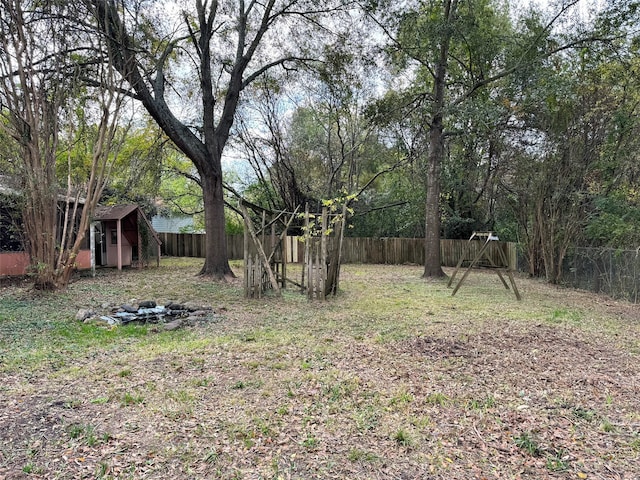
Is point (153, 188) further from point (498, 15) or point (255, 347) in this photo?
point (498, 15)

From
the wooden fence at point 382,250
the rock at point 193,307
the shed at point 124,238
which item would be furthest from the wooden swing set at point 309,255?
the wooden fence at point 382,250

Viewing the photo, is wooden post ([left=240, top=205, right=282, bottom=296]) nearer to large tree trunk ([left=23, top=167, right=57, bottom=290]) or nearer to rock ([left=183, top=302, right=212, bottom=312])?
rock ([left=183, top=302, right=212, bottom=312])

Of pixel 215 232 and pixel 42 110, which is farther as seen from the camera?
pixel 215 232

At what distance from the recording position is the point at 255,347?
4.60 m

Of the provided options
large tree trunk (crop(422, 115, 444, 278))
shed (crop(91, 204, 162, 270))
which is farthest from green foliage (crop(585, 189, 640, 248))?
shed (crop(91, 204, 162, 270))

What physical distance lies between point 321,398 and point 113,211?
1233 centimetres

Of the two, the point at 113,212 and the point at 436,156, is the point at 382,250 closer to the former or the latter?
the point at 436,156

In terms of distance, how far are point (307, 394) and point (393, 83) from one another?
622 inches

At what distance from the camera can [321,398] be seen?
324cm

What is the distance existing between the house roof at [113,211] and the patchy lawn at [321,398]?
7.11 meters

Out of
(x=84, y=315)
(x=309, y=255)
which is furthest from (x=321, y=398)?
(x=309, y=255)

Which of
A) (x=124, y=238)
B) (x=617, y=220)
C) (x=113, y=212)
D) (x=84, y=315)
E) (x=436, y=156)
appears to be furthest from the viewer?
(x=124, y=238)

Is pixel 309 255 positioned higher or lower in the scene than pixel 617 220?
lower

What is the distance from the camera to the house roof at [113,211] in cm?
1266
